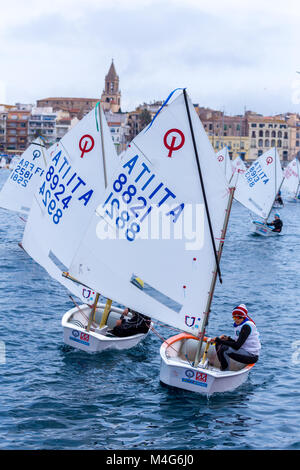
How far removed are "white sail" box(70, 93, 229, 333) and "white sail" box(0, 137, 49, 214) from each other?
22.4 m

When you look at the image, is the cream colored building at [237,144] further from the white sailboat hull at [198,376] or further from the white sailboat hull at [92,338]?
the white sailboat hull at [198,376]

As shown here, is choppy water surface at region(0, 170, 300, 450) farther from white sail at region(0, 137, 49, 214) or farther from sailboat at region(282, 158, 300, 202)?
sailboat at region(282, 158, 300, 202)

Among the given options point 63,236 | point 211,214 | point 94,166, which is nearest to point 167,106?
point 211,214

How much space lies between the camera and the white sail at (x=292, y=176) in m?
90.6

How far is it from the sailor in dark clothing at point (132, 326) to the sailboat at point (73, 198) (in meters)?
0.22

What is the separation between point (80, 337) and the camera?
17922 millimetres

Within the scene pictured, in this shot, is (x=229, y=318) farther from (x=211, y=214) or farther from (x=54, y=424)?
(x=54, y=424)

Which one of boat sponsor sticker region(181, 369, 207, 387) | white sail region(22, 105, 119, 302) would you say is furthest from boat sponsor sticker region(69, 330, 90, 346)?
boat sponsor sticker region(181, 369, 207, 387)

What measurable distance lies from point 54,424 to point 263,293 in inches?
636

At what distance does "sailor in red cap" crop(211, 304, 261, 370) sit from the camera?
1569 centimetres

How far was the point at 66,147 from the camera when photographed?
1931 centimetres

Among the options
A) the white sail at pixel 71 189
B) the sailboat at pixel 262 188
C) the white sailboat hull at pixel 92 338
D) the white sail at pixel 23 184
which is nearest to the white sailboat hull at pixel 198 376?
the white sailboat hull at pixel 92 338

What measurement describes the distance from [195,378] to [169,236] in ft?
10.9

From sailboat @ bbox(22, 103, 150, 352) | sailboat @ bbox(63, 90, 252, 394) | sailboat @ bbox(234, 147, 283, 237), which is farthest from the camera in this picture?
sailboat @ bbox(234, 147, 283, 237)
